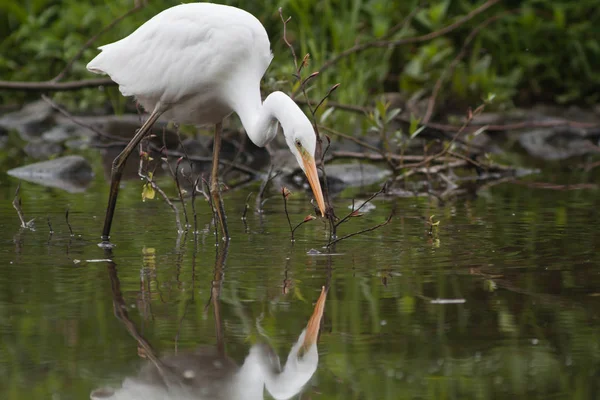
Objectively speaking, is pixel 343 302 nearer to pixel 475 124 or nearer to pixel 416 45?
pixel 475 124

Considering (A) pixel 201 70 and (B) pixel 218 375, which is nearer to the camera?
(B) pixel 218 375

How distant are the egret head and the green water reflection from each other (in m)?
0.44

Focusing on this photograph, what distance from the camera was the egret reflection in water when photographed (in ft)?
11.7

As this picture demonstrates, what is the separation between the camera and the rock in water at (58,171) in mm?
10023

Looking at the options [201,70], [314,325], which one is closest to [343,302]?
[314,325]

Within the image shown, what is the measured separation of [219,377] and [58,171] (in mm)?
6814

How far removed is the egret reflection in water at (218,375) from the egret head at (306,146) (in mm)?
1606

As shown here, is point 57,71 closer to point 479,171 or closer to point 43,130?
point 43,130

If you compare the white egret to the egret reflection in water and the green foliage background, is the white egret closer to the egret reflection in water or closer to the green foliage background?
the egret reflection in water

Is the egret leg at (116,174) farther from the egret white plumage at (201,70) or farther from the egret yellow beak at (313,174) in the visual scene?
the egret yellow beak at (313,174)

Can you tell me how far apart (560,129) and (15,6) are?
25.9 ft

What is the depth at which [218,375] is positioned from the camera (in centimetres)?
375

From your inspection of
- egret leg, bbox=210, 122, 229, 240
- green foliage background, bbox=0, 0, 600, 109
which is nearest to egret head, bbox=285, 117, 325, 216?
egret leg, bbox=210, 122, 229, 240

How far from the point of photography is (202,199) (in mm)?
8719
